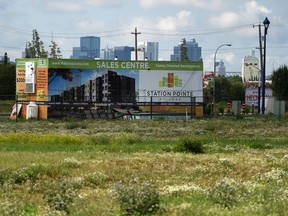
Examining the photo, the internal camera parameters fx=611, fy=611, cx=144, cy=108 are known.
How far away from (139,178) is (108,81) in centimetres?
4529

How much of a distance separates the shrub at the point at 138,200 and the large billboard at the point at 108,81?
4624cm

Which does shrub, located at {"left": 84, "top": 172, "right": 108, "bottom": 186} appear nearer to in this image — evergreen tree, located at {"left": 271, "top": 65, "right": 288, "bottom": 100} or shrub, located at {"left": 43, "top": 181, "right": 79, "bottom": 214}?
shrub, located at {"left": 43, "top": 181, "right": 79, "bottom": 214}

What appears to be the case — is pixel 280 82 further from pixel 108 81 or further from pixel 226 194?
pixel 226 194

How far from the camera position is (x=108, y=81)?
59.1m

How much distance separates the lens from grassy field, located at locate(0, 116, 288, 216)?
372 inches

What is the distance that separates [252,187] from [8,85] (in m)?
81.9

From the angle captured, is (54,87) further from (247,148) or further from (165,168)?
(165,168)

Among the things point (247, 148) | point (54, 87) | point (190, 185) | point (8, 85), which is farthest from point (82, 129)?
point (8, 85)

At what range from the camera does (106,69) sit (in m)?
59.3

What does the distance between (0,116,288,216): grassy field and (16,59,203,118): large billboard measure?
29.9 metres

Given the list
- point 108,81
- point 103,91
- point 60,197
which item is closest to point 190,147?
point 60,197

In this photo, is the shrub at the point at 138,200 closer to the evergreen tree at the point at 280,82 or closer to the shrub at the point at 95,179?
the shrub at the point at 95,179

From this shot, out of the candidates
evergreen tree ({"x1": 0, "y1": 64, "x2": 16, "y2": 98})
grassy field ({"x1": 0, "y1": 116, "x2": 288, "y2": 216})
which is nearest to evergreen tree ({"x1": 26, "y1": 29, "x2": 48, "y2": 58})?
Answer: evergreen tree ({"x1": 0, "y1": 64, "x2": 16, "y2": 98})

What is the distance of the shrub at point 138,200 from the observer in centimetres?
899
